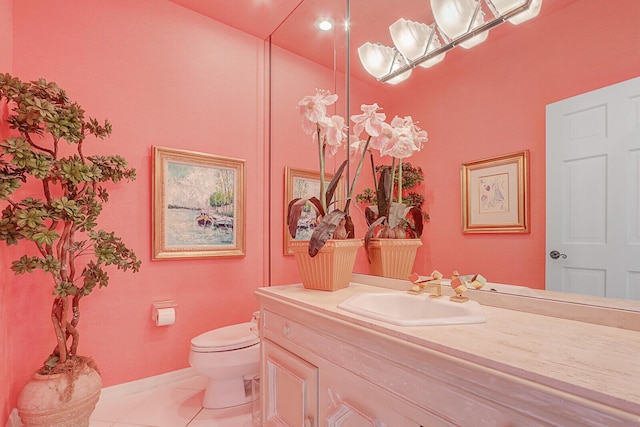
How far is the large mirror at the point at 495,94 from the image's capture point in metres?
0.90

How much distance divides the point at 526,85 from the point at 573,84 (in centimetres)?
14

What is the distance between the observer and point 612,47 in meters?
0.86

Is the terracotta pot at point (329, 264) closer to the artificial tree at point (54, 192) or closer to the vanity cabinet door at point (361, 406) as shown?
the vanity cabinet door at point (361, 406)

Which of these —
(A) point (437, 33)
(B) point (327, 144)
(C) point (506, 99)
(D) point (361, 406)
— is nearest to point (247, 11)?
(B) point (327, 144)

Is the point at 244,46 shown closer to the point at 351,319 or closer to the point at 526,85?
the point at 526,85

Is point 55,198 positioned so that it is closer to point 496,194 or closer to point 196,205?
point 196,205

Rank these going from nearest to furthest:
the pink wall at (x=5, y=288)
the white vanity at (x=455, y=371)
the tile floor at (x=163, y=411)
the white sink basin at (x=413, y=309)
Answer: the white vanity at (x=455, y=371) < the white sink basin at (x=413, y=309) < the pink wall at (x=5, y=288) < the tile floor at (x=163, y=411)

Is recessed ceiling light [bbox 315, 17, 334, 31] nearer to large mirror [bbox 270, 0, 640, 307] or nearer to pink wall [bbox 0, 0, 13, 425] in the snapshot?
large mirror [bbox 270, 0, 640, 307]

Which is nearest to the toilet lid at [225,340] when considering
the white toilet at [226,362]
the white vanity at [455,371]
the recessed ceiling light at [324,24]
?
the white toilet at [226,362]

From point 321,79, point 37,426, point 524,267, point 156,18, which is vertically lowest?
point 37,426

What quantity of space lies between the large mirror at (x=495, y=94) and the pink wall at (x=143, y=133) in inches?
45.4

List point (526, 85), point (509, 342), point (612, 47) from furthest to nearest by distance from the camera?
1. point (526, 85)
2. point (612, 47)
3. point (509, 342)

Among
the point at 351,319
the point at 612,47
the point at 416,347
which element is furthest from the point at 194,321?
the point at 612,47

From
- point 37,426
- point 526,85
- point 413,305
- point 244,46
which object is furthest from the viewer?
point 244,46
